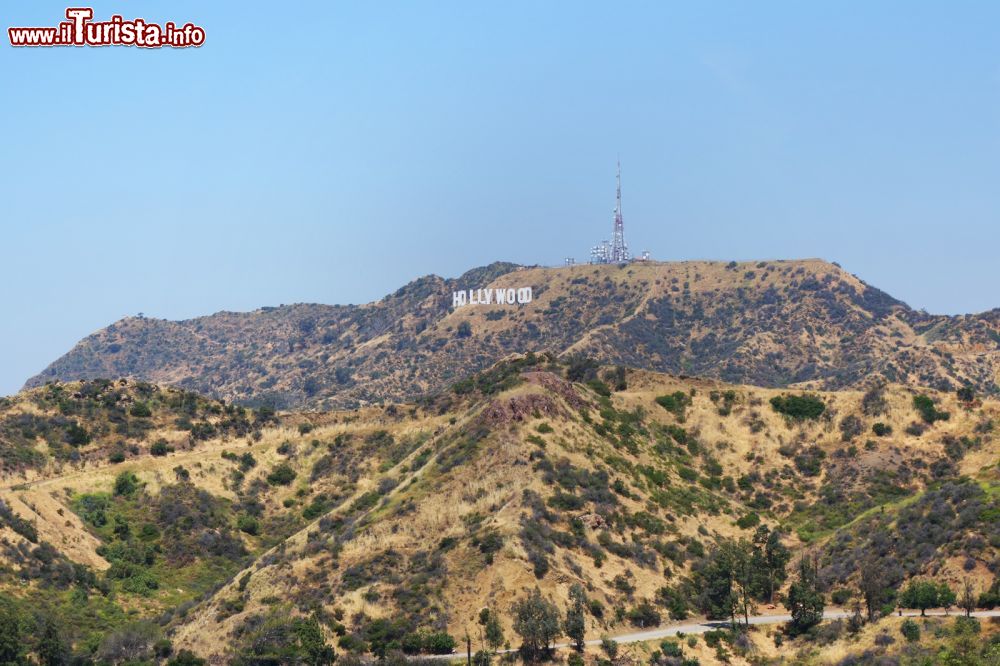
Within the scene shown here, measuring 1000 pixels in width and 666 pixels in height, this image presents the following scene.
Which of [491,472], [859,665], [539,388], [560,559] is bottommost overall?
[859,665]

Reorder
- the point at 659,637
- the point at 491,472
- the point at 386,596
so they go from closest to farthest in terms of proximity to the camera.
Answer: the point at 659,637 → the point at 386,596 → the point at 491,472

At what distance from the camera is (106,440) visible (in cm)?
13850

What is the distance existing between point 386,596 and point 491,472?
19.3 metres

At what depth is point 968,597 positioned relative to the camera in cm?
7525

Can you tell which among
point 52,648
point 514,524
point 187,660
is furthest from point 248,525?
point 514,524

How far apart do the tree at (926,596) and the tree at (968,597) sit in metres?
0.82

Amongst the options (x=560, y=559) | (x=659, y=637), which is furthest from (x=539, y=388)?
(x=659, y=637)

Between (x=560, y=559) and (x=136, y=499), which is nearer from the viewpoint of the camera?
(x=560, y=559)

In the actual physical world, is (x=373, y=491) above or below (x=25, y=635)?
above

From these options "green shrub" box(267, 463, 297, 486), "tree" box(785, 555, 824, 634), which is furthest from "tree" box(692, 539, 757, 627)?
"green shrub" box(267, 463, 297, 486)

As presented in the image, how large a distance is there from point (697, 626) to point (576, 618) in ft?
38.0

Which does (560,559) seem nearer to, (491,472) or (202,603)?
(491,472)

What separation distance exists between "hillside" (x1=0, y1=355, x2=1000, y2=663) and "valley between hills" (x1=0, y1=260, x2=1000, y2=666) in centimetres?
31

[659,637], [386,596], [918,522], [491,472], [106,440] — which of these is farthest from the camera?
[106,440]
